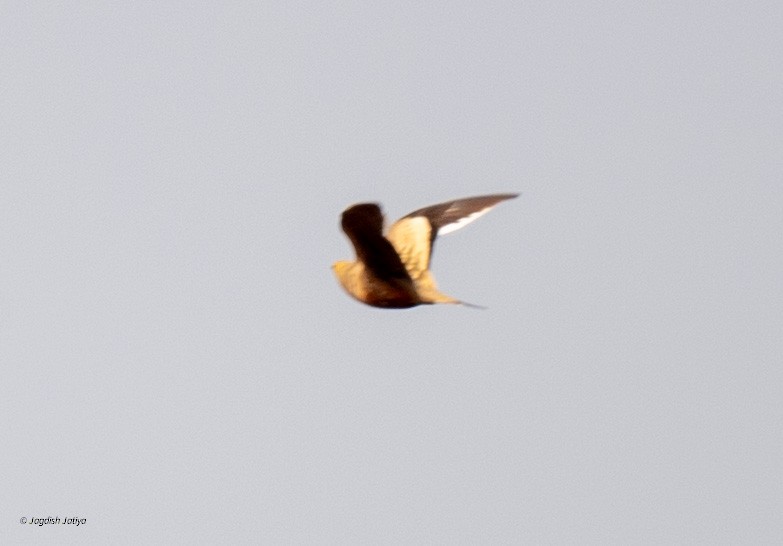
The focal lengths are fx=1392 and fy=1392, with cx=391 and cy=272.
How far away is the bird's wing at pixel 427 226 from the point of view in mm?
12797

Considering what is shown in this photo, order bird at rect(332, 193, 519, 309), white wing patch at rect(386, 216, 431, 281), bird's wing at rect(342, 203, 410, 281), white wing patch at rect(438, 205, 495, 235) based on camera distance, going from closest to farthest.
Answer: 1. bird's wing at rect(342, 203, 410, 281)
2. bird at rect(332, 193, 519, 309)
3. white wing patch at rect(386, 216, 431, 281)
4. white wing patch at rect(438, 205, 495, 235)

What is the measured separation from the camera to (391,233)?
44.2ft

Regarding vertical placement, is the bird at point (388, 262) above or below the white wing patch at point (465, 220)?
below

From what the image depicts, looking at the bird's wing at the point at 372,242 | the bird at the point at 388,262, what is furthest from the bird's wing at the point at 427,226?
the bird's wing at the point at 372,242

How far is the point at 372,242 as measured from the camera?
11.6m

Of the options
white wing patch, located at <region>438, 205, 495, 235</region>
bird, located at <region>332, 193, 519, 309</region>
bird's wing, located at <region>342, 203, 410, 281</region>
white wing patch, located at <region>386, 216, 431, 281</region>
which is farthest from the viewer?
white wing patch, located at <region>438, 205, 495, 235</region>

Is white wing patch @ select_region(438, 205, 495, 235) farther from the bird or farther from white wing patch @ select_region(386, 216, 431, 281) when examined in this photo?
white wing patch @ select_region(386, 216, 431, 281)

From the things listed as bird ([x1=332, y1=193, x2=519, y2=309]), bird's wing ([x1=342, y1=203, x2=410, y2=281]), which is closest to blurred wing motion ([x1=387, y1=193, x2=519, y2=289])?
bird ([x1=332, y1=193, x2=519, y2=309])

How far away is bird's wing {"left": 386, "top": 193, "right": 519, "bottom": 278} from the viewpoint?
1280 centimetres

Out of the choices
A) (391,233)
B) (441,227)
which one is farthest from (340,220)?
(441,227)

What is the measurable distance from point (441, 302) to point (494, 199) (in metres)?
3.20

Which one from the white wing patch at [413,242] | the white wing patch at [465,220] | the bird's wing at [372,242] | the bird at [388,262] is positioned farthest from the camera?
the white wing patch at [465,220]

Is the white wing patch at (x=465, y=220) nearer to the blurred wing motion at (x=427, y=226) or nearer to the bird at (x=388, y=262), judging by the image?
the blurred wing motion at (x=427, y=226)

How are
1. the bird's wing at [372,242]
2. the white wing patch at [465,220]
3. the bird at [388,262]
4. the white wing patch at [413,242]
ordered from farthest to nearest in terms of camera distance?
the white wing patch at [465,220] < the white wing patch at [413,242] < the bird at [388,262] < the bird's wing at [372,242]
